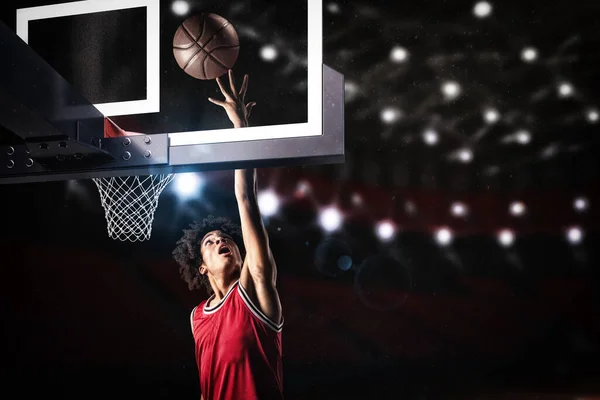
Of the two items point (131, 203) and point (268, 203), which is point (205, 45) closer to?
point (268, 203)

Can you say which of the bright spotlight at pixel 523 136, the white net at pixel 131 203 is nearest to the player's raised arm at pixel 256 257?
the white net at pixel 131 203

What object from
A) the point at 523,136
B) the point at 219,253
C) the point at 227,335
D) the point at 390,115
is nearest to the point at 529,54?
the point at 523,136

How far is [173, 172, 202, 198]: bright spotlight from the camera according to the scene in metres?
3.24

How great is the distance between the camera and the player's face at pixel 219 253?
10.3 ft

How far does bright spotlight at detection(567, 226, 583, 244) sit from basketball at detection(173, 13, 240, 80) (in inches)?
63.8

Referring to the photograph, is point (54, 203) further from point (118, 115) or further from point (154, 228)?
point (118, 115)

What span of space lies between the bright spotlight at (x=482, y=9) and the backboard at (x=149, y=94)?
1064mm

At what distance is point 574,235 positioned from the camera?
2.88 m

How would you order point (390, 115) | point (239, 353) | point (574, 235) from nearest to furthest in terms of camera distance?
1. point (574, 235)
2. point (239, 353)
3. point (390, 115)

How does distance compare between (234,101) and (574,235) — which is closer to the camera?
(234,101)

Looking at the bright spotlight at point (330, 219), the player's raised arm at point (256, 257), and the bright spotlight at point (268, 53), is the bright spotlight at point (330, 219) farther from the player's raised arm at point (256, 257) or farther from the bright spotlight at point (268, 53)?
the bright spotlight at point (268, 53)

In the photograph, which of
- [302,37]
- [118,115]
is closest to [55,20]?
[118,115]

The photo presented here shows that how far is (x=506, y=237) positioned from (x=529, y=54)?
842 millimetres

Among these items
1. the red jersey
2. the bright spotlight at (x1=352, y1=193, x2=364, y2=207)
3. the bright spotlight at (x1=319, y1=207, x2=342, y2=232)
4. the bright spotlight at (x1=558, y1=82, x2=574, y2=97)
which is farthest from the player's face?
the bright spotlight at (x1=558, y1=82, x2=574, y2=97)
